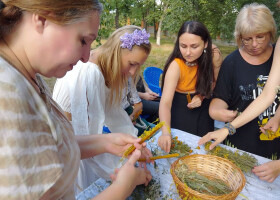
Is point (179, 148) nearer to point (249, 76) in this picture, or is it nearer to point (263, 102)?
point (263, 102)

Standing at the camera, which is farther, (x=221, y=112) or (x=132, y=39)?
(x=221, y=112)

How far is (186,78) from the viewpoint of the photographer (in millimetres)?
2277

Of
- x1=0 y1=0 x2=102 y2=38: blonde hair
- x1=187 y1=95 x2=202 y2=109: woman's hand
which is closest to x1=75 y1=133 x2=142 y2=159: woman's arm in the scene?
x1=0 y1=0 x2=102 y2=38: blonde hair

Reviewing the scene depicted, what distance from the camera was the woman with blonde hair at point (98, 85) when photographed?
1.80m

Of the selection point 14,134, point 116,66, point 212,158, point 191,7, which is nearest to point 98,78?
point 116,66

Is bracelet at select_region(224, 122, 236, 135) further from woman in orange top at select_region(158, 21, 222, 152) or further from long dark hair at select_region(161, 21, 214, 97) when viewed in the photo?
long dark hair at select_region(161, 21, 214, 97)

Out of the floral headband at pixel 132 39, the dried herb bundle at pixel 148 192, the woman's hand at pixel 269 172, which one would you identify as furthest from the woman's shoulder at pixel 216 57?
the dried herb bundle at pixel 148 192

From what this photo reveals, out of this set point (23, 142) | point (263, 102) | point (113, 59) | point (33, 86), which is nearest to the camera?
point (23, 142)

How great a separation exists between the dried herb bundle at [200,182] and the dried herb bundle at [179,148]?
0.32m

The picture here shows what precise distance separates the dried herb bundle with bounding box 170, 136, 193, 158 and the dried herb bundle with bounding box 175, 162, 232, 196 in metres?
0.32

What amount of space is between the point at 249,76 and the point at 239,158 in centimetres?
81

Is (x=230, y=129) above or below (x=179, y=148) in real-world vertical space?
above

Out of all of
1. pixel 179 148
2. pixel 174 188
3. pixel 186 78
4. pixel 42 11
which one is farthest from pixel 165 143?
pixel 42 11

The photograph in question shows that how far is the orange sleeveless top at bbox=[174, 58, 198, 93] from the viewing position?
2.24 metres
